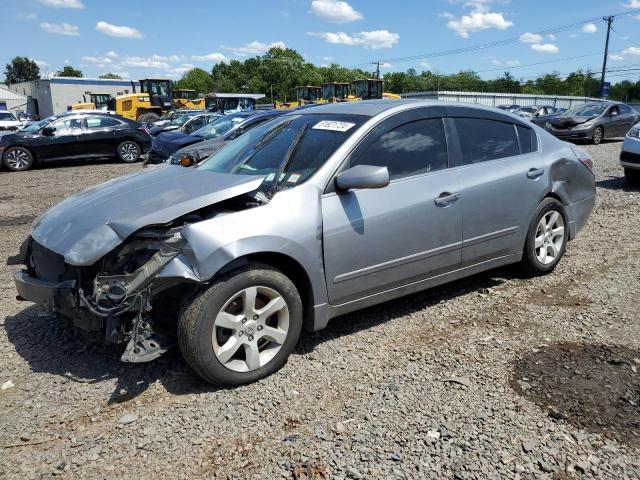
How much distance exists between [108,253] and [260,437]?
4.45ft

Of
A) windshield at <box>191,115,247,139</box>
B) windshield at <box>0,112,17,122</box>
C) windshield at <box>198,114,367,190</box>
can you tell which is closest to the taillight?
windshield at <box>198,114,367,190</box>

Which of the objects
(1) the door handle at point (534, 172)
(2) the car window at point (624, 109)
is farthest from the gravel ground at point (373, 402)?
(2) the car window at point (624, 109)

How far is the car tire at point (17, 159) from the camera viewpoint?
1449 cm

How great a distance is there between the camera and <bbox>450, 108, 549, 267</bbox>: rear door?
4.10 m

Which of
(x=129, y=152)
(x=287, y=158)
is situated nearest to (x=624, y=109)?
(x=129, y=152)

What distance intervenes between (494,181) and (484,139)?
16.0 inches

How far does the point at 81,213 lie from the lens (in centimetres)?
335

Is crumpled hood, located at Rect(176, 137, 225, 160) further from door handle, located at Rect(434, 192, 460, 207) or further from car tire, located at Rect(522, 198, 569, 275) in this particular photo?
door handle, located at Rect(434, 192, 460, 207)

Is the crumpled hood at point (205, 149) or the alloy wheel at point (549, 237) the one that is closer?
the alloy wheel at point (549, 237)

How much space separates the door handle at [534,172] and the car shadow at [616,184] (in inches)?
227

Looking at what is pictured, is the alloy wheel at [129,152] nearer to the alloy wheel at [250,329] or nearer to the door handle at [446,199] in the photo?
the door handle at [446,199]

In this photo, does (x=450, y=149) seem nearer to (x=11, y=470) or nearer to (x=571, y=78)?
(x=11, y=470)

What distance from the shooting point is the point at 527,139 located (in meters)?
4.73

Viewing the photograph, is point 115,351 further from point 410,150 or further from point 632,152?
point 632,152
